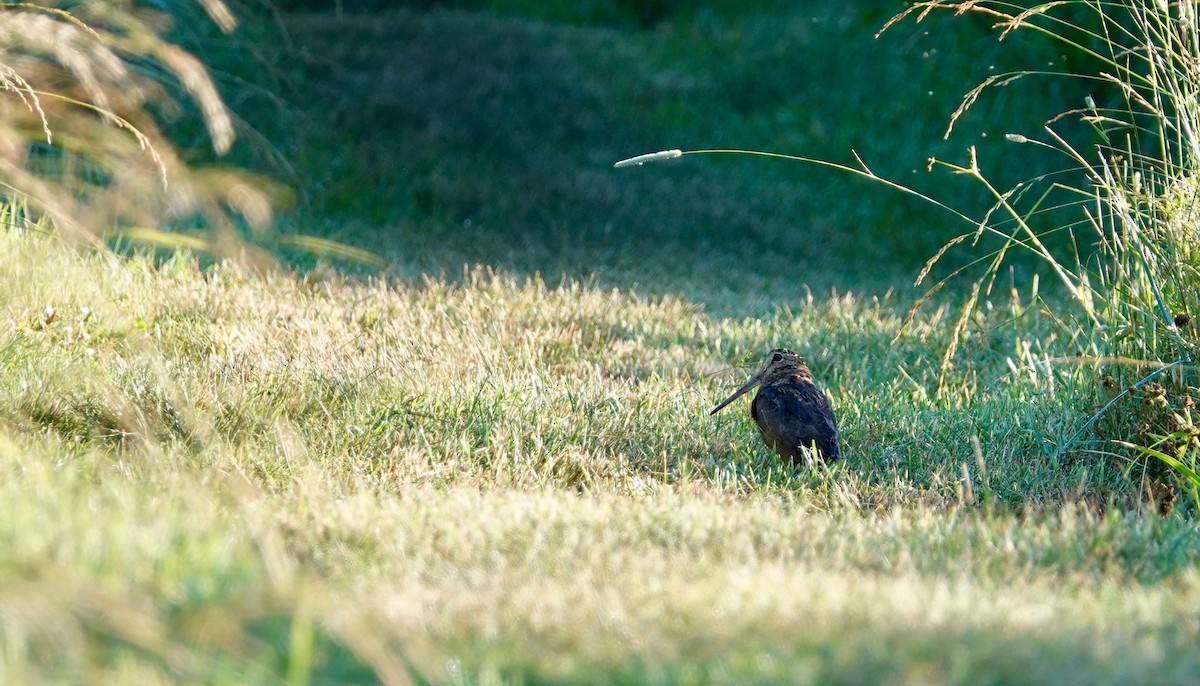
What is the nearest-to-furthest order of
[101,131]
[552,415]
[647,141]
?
1. [552,415]
2. [101,131]
3. [647,141]

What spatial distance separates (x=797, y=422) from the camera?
168 inches

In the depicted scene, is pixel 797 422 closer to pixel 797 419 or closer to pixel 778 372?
pixel 797 419

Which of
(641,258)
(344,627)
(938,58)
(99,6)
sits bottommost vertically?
(641,258)

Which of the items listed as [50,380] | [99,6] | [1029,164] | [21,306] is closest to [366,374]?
[50,380]

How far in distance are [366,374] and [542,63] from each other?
7650mm

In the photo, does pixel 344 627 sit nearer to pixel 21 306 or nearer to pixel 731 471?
pixel 731 471

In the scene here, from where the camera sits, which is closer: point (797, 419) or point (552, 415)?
point (797, 419)

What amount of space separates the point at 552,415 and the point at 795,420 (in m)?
0.91

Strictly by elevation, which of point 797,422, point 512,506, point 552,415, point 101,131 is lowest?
point 552,415

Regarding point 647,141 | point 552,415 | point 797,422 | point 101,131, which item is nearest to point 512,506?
point 552,415

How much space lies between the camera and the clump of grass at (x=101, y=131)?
4.22 m

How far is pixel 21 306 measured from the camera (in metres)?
5.06

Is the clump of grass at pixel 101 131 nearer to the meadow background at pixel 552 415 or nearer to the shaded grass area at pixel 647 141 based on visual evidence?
the meadow background at pixel 552 415

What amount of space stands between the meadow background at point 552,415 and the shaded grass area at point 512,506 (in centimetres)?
1
